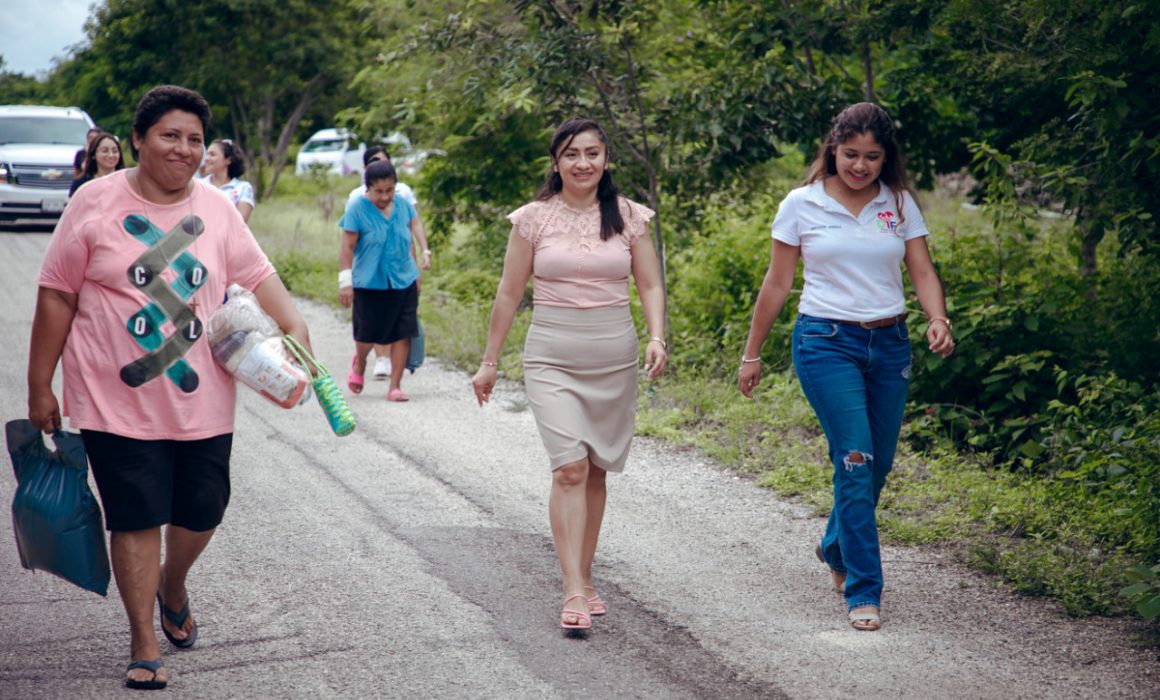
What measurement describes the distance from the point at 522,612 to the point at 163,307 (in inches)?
75.3

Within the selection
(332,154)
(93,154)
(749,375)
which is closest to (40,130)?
(93,154)

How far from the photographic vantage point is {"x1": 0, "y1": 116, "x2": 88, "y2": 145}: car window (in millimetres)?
22578

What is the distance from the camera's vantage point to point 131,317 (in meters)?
4.32

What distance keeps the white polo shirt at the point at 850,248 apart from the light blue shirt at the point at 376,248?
511 cm

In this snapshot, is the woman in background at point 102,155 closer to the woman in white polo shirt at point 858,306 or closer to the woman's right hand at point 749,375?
the woman's right hand at point 749,375

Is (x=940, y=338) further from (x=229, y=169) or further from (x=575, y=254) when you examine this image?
(x=229, y=169)

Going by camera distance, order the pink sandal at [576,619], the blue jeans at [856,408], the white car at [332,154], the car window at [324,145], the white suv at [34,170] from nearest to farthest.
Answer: the pink sandal at [576,619]
the blue jeans at [856,408]
the white suv at [34,170]
the white car at [332,154]
the car window at [324,145]

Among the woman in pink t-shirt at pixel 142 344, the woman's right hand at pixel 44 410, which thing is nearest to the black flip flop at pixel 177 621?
the woman in pink t-shirt at pixel 142 344

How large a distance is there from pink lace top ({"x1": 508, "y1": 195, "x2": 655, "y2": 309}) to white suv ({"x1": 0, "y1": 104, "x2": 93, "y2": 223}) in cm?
1824

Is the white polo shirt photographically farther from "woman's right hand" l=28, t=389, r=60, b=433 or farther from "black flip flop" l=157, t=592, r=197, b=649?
"woman's right hand" l=28, t=389, r=60, b=433

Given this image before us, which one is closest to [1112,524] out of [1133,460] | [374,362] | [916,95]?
[1133,460]

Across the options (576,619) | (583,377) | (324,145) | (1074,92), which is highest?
(1074,92)

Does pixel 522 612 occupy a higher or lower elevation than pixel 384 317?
lower

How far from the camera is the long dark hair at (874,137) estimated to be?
17.1 ft
